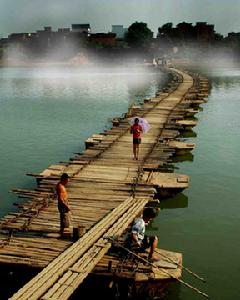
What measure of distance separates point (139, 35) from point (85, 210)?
17613 cm

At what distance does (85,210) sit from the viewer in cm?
1468

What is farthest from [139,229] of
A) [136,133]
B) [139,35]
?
[139,35]

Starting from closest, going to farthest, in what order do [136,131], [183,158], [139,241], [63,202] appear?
[139,241], [63,202], [136,131], [183,158]

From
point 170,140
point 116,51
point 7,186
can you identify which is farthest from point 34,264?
point 116,51

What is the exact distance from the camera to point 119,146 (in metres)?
24.1

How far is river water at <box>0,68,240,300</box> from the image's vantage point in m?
14.1

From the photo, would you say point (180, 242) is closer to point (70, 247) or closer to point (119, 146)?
point (70, 247)

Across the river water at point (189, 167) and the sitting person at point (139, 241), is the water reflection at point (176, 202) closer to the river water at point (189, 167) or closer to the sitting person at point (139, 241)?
the river water at point (189, 167)

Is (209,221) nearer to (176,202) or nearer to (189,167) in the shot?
(176,202)

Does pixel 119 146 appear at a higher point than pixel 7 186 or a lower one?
higher

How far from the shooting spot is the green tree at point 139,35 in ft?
590

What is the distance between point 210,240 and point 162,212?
3265mm

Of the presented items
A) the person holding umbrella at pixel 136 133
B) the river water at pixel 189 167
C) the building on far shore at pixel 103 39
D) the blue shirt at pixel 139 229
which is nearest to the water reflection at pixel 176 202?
the river water at pixel 189 167

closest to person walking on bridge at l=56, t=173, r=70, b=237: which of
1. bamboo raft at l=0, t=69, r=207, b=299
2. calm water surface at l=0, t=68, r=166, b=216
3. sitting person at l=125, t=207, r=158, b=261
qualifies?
bamboo raft at l=0, t=69, r=207, b=299
